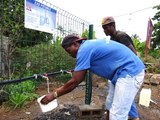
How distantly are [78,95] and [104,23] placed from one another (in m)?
2.44

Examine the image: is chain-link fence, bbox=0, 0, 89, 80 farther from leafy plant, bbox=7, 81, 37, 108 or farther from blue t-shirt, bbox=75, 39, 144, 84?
blue t-shirt, bbox=75, 39, 144, 84

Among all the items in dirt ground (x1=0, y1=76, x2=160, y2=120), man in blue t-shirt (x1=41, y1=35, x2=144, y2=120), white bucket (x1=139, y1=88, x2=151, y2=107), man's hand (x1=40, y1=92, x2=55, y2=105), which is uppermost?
man in blue t-shirt (x1=41, y1=35, x2=144, y2=120)

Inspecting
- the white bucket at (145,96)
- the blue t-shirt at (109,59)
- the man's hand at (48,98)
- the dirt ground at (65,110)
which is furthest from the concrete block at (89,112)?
the man's hand at (48,98)

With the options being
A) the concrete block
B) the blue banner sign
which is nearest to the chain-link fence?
the blue banner sign

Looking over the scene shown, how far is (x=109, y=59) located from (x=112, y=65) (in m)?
0.08

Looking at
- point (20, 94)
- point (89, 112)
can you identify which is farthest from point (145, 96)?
point (20, 94)

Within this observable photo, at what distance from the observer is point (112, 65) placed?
3379mm

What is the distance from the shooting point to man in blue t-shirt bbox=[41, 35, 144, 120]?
3.18 meters

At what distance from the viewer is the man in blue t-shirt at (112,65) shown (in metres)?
3.18

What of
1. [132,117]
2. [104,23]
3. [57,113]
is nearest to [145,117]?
[132,117]

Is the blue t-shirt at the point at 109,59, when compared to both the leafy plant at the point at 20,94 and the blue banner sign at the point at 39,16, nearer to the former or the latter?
the blue banner sign at the point at 39,16

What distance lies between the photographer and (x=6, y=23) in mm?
5328

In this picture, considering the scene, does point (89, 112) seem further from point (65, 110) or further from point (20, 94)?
point (20, 94)

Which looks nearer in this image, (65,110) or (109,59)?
(109,59)
